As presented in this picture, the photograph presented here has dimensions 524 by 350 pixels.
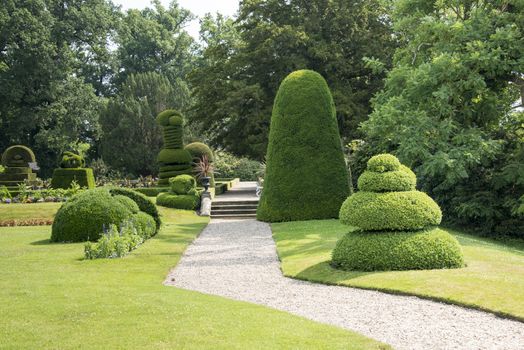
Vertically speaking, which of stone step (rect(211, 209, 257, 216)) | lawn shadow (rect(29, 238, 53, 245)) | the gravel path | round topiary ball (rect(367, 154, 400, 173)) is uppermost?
round topiary ball (rect(367, 154, 400, 173))

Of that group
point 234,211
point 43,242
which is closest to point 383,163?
point 43,242

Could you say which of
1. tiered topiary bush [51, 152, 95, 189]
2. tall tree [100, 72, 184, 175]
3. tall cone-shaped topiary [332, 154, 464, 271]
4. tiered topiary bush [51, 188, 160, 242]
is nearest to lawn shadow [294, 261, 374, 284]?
tall cone-shaped topiary [332, 154, 464, 271]

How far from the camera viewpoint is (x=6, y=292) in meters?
7.98

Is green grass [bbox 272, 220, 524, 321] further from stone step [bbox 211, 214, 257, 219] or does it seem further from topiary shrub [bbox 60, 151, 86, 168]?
topiary shrub [bbox 60, 151, 86, 168]

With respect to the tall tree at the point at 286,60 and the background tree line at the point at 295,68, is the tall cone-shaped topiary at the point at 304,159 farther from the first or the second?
the tall tree at the point at 286,60

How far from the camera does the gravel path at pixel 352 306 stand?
19.5ft

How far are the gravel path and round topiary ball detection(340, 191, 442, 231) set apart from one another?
1530 mm

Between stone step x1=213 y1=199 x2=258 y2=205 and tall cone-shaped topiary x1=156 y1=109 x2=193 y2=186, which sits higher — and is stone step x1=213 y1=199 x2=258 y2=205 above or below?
below

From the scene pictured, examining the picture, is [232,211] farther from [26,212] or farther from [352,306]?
[352,306]

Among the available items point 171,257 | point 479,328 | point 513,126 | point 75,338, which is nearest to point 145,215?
point 171,257

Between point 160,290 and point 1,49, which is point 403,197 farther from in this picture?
point 1,49

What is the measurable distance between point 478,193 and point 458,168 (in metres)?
3.94

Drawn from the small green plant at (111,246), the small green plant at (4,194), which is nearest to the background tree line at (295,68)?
the small green plant at (111,246)

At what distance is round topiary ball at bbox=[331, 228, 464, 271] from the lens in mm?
9492
